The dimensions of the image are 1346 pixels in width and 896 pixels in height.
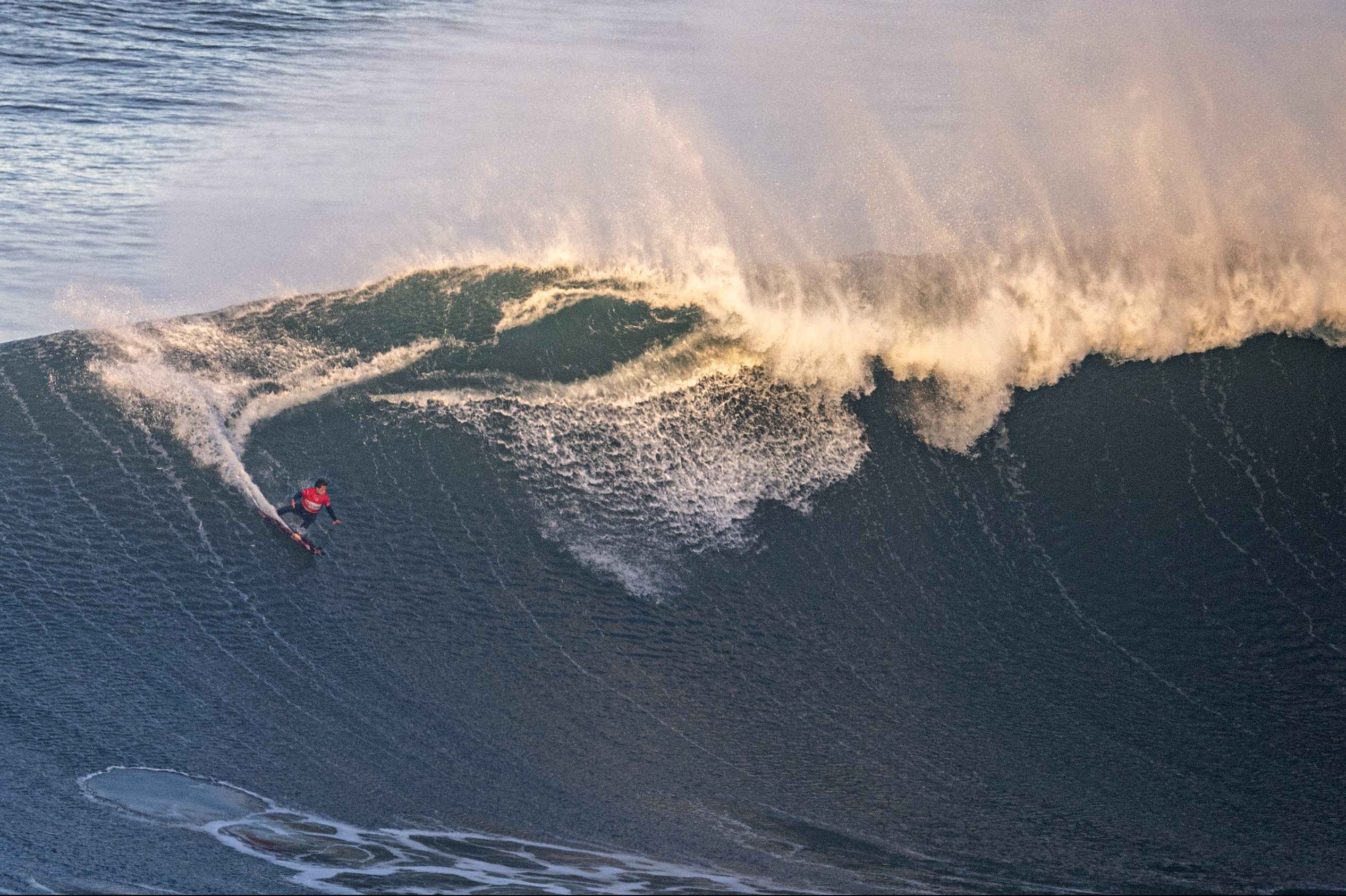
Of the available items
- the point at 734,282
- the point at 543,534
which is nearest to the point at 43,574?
the point at 543,534

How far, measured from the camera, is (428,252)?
14484 mm

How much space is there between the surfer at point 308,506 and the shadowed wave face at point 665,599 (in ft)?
0.79

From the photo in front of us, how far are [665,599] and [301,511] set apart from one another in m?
3.29

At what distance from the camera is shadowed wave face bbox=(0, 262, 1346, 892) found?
8.17 meters

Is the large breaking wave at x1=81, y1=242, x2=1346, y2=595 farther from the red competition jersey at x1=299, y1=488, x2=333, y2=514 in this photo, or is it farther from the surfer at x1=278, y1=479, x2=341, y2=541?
the red competition jersey at x1=299, y1=488, x2=333, y2=514

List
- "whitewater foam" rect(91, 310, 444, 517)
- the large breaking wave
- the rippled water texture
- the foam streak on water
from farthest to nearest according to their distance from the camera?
"whitewater foam" rect(91, 310, 444, 517), the large breaking wave, the rippled water texture, the foam streak on water

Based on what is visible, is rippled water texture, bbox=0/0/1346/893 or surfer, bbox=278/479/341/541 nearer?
rippled water texture, bbox=0/0/1346/893

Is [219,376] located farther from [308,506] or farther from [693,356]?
[693,356]

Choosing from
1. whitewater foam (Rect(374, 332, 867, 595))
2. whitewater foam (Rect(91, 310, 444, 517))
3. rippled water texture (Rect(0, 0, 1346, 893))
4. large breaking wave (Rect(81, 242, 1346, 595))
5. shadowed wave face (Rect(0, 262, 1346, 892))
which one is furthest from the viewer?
whitewater foam (Rect(91, 310, 444, 517))

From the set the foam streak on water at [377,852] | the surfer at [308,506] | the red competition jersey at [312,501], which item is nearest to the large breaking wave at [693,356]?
the surfer at [308,506]

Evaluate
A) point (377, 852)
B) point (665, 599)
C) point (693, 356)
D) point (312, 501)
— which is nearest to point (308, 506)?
point (312, 501)

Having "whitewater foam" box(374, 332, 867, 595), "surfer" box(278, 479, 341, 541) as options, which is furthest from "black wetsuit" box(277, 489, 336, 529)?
"whitewater foam" box(374, 332, 867, 595)

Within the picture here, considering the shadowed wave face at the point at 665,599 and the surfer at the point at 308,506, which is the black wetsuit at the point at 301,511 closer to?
the surfer at the point at 308,506

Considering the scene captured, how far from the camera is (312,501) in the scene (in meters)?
10.3
